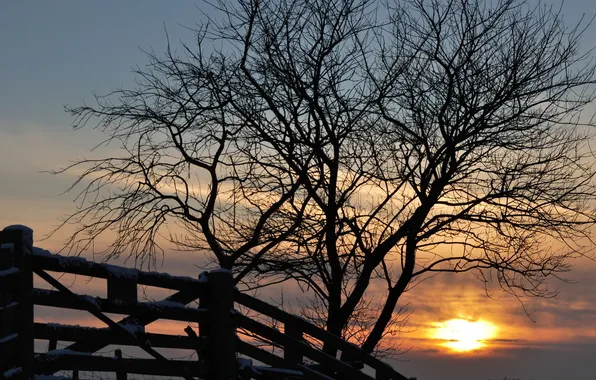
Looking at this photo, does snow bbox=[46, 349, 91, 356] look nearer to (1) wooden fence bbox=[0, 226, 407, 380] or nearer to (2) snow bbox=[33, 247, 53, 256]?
(1) wooden fence bbox=[0, 226, 407, 380]

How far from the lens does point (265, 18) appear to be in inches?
581

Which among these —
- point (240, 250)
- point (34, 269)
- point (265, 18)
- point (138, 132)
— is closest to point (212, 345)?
point (34, 269)

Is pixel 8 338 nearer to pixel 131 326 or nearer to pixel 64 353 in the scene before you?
pixel 64 353

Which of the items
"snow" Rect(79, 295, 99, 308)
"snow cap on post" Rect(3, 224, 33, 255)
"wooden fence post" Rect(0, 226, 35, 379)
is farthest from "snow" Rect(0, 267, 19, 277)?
"snow" Rect(79, 295, 99, 308)

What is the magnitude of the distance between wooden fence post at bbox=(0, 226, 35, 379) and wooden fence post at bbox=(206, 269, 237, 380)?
225cm

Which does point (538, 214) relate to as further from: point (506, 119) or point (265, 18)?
point (265, 18)

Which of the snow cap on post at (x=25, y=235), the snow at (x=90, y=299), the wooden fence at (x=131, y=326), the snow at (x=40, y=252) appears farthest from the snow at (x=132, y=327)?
the snow cap on post at (x=25, y=235)

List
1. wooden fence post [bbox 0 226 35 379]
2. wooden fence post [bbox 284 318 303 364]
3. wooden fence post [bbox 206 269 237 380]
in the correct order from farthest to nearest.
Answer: wooden fence post [bbox 284 318 303 364] < wooden fence post [bbox 206 269 237 380] < wooden fence post [bbox 0 226 35 379]

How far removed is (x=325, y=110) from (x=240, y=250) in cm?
308

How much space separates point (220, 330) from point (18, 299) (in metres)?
2.49

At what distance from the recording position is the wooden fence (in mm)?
6910

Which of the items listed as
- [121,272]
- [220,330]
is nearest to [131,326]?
[121,272]

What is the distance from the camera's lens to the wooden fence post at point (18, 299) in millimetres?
6805

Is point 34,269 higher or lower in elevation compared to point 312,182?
lower
